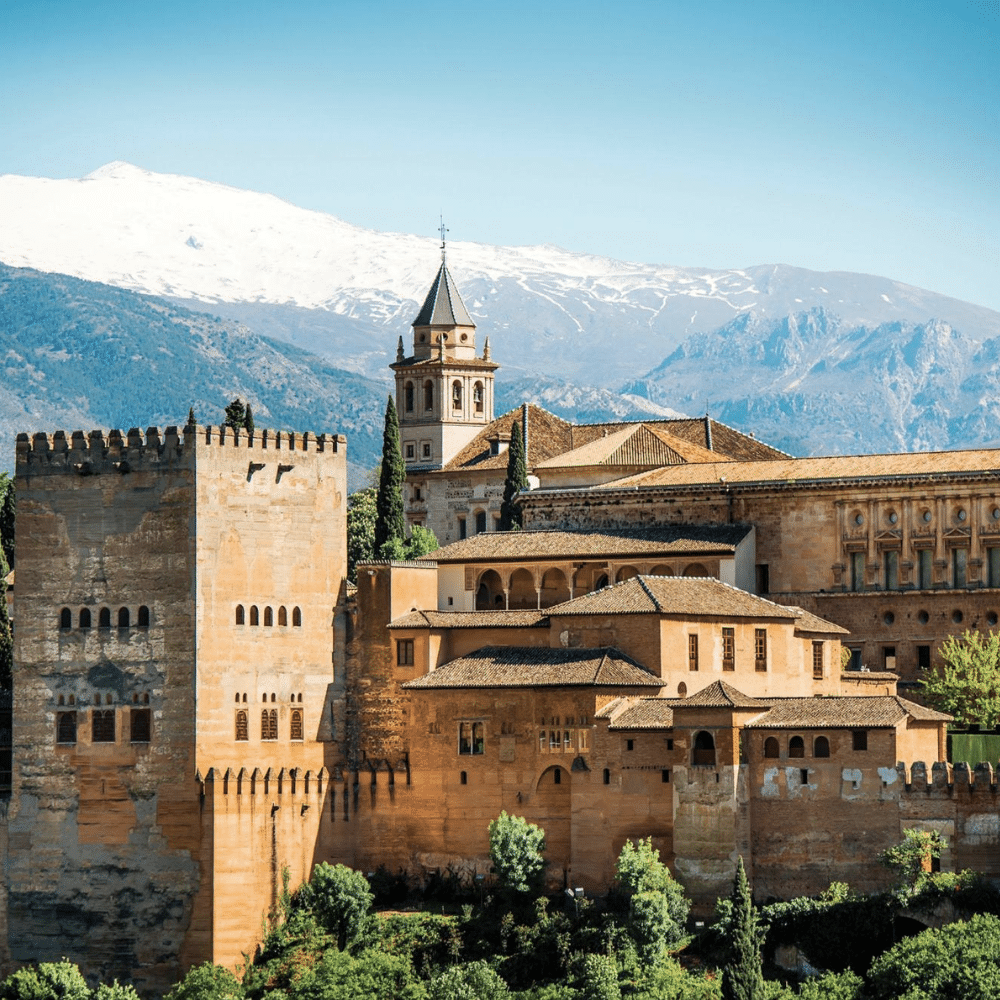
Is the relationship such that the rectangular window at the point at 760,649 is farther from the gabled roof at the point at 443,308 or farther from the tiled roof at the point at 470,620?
the gabled roof at the point at 443,308

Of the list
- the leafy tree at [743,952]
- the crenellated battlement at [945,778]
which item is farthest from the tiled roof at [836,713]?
the leafy tree at [743,952]

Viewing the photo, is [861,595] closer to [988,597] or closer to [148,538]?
[988,597]

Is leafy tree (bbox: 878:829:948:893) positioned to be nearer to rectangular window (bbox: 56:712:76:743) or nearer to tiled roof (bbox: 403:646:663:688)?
tiled roof (bbox: 403:646:663:688)

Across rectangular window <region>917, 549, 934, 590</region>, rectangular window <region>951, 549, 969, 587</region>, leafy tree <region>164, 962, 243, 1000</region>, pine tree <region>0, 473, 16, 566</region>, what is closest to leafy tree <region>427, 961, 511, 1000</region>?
leafy tree <region>164, 962, 243, 1000</region>

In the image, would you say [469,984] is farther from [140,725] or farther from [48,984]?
[140,725]

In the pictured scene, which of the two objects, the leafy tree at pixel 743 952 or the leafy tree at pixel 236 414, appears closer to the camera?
the leafy tree at pixel 743 952

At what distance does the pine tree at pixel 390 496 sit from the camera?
9056cm

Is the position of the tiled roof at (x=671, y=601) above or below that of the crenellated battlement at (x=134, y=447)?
below

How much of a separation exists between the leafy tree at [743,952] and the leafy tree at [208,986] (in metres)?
13.8

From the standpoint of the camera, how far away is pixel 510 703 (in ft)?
222

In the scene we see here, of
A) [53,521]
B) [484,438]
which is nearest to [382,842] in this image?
[53,521]

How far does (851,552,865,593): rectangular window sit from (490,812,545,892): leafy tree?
65.3ft

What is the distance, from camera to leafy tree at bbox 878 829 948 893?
6147 centimetres

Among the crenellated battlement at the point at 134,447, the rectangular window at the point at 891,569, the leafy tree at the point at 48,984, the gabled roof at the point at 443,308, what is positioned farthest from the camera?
the gabled roof at the point at 443,308
